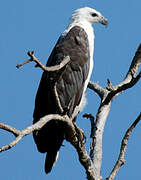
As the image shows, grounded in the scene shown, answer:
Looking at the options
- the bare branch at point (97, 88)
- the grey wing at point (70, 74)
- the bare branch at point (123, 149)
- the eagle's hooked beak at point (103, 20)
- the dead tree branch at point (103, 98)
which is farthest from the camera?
the eagle's hooked beak at point (103, 20)

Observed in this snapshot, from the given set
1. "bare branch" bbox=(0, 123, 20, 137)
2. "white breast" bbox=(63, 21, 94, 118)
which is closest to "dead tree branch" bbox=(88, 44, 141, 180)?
"white breast" bbox=(63, 21, 94, 118)

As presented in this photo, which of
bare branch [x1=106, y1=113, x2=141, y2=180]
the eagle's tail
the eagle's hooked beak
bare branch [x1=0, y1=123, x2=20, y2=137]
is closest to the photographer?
bare branch [x1=0, y1=123, x2=20, y2=137]

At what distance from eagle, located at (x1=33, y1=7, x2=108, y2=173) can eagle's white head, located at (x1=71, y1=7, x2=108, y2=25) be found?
16 centimetres

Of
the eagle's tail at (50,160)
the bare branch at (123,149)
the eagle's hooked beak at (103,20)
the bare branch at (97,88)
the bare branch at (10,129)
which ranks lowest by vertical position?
the bare branch at (10,129)

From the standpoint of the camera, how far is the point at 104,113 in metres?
5.50

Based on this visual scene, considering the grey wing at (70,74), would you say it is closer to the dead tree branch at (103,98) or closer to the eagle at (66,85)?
the eagle at (66,85)

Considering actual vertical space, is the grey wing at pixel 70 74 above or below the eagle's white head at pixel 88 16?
below

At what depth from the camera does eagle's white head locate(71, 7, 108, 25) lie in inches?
281

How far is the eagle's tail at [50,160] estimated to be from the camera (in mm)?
5488

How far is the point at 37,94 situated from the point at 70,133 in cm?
127

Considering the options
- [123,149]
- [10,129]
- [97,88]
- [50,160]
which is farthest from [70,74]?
[10,129]

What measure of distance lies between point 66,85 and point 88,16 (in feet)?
5.64

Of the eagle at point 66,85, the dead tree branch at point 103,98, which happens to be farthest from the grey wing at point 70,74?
the dead tree branch at point 103,98

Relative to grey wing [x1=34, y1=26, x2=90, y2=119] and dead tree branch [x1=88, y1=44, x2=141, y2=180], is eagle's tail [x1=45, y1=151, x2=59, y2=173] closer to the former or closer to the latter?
grey wing [x1=34, y1=26, x2=90, y2=119]
